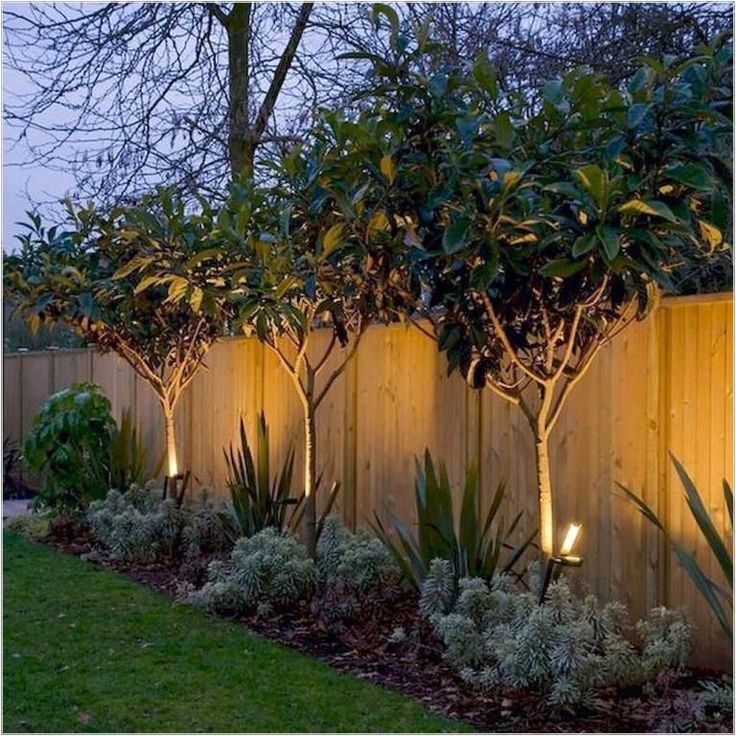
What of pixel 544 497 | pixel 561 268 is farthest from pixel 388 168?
pixel 544 497

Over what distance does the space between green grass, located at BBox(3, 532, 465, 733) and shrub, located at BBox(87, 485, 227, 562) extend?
856 millimetres

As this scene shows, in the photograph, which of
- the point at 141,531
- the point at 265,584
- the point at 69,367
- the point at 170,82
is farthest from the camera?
the point at 69,367

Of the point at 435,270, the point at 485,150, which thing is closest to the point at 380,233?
the point at 435,270

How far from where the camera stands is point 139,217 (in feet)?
18.2

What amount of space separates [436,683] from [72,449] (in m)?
5.03

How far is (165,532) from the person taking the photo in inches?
268

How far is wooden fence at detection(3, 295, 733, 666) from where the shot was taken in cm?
400

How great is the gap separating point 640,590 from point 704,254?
1486mm

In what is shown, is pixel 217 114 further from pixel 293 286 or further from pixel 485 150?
pixel 485 150

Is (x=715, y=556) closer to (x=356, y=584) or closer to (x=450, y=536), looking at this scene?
(x=450, y=536)

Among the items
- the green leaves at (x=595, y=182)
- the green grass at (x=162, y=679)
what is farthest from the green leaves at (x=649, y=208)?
the green grass at (x=162, y=679)

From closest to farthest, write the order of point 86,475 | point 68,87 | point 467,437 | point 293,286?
1. point 293,286
2. point 467,437
3. point 86,475
4. point 68,87

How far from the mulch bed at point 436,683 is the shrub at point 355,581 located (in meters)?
0.10

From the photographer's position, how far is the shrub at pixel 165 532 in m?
6.59
